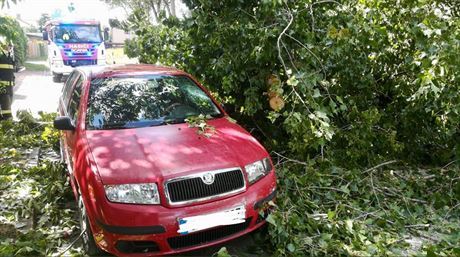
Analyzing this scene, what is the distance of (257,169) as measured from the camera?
11.6 feet

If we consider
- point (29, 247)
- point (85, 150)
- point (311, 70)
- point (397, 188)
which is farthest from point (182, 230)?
point (397, 188)

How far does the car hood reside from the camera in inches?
122

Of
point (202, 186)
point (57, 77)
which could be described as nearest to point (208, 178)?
point (202, 186)

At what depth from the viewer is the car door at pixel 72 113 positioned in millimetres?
3981

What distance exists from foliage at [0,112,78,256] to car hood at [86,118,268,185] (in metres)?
1.01

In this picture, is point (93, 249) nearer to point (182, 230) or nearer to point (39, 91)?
point (182, 230)

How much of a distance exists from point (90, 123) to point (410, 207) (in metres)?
3.53

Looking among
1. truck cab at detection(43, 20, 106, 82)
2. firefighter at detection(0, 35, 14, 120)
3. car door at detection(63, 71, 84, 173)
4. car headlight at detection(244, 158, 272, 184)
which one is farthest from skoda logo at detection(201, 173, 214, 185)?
truck cab at detection(43, 20, 106, 82)

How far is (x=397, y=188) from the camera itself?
15.2ft

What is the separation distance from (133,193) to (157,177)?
222 millimetres

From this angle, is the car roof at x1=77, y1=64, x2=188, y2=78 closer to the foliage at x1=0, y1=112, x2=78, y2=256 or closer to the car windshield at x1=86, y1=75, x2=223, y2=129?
the car windshield at x1=86, y1=75, x2=223, y2=129

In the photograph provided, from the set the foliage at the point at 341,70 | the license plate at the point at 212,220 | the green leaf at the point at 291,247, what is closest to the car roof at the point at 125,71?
the foliage at the point at 341,70

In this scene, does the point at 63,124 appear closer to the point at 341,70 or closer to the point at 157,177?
the point at 157,177

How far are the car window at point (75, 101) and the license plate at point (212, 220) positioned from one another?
2.00 metres
